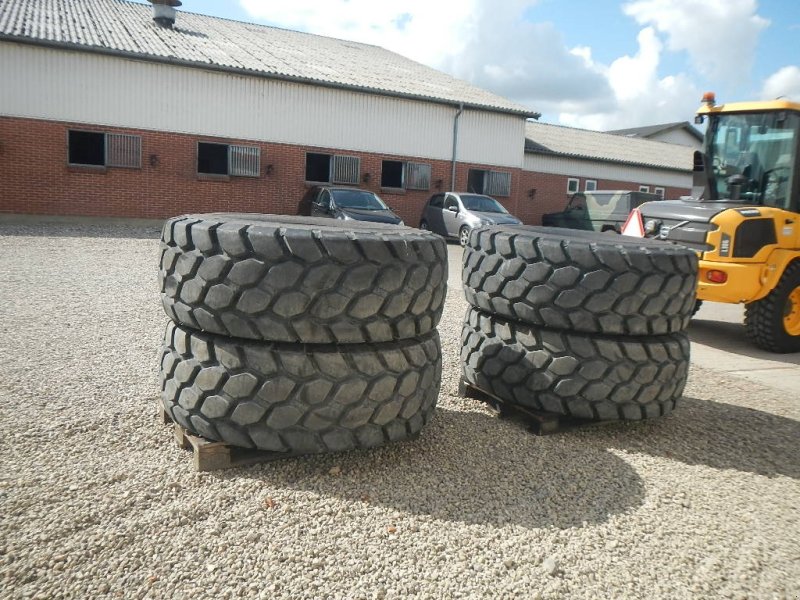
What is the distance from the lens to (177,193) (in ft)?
57.4

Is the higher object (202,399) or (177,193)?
(177,193)

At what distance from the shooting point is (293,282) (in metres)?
2.71

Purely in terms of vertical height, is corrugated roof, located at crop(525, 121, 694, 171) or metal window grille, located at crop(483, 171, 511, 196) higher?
corrugated roof, located at crop(525, 121, 694, 171)

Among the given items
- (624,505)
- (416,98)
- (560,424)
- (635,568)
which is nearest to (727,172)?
(560,424)

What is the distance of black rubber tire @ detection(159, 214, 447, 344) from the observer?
2.72m

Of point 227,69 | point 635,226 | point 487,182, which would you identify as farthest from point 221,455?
point 487,182

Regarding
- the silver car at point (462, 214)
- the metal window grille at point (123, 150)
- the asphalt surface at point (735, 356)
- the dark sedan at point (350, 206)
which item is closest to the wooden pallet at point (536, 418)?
the asphalt surface at point (735, 356)

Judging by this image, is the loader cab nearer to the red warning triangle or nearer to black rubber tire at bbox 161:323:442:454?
the red warning triangle

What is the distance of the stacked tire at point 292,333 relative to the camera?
2.73 meters

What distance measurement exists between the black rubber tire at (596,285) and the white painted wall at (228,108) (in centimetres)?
1600

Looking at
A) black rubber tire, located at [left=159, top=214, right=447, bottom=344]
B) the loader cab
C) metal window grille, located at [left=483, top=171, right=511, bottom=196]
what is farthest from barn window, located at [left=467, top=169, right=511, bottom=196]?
black rubber tire, located at [left=159, top=214, right=447, bottom=344]

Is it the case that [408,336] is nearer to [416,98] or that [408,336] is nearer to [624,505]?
[624,505]

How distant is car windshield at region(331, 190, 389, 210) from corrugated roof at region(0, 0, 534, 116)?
489 cm

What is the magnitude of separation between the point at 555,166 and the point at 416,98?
9043mm
